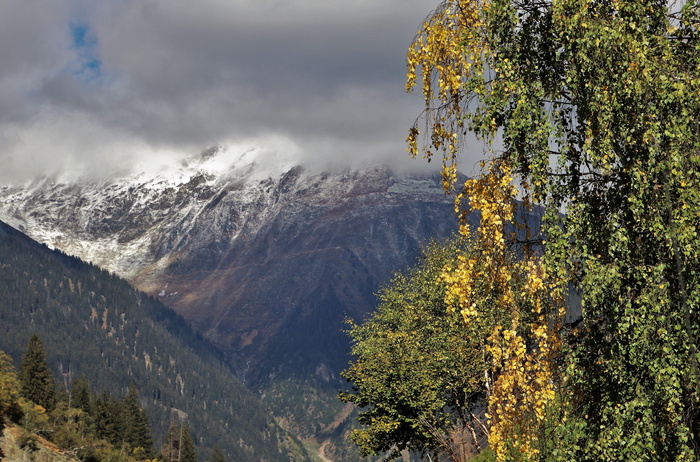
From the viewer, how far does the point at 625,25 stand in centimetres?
984

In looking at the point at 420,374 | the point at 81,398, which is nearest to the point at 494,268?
the point at 420,374

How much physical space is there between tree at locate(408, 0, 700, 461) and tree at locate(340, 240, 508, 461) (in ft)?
78.9

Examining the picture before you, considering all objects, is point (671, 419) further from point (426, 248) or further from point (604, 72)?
point (426, 248)

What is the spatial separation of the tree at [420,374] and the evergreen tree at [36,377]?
91.5 meters

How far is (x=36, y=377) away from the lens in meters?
126

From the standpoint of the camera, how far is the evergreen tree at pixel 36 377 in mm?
121438

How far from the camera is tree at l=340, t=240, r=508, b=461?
37.6 meters

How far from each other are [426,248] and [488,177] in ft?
131

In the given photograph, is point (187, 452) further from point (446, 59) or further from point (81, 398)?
point (446, 59)

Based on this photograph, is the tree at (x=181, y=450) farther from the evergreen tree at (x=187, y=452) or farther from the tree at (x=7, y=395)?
the tree at (x=7, y=395)

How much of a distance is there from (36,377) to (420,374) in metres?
106

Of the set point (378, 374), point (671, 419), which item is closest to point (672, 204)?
point (671, 419)

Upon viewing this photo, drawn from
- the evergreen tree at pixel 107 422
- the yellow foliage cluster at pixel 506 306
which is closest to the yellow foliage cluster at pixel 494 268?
the yellow foliage cluster at pixel 506 306

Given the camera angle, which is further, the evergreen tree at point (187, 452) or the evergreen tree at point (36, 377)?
the evergreen tree at point (187, 452)
